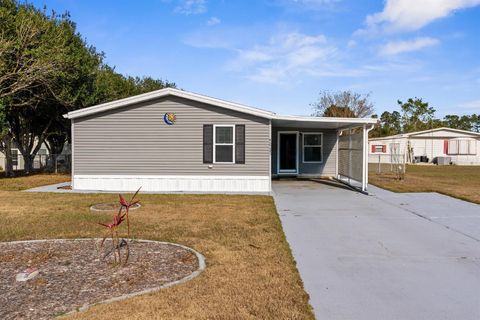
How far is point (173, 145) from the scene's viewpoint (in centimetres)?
1229

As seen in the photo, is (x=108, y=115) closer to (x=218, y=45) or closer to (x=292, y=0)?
(x=218, y=45)

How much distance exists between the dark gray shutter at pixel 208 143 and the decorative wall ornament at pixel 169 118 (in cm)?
98

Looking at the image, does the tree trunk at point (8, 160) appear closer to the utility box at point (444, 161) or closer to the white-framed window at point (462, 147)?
the utility box at point (444, 161)

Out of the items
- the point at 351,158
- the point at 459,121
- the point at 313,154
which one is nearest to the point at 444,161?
the point at 313,154

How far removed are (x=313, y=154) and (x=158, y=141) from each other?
24.8 ft

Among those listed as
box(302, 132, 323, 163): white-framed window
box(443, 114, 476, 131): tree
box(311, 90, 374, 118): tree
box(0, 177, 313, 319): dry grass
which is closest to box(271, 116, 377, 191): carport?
box(302, 132, 323, 163): white-framed window

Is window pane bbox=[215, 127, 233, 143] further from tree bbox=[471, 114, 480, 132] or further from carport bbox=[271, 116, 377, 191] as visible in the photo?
tree bbox=[471, 114, 480, 132]

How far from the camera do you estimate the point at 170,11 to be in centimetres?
1217

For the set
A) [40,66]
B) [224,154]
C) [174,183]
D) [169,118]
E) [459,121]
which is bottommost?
[174,183]

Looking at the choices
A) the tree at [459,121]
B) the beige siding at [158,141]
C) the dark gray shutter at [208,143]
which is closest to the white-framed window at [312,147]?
the beige siding at [158,141]

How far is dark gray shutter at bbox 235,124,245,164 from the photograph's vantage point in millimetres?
12125

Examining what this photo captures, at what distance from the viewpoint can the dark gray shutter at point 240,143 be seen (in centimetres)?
1212

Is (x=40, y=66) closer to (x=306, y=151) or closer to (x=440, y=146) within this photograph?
(x=306, y=151)

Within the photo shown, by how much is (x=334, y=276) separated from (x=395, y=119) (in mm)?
59645
